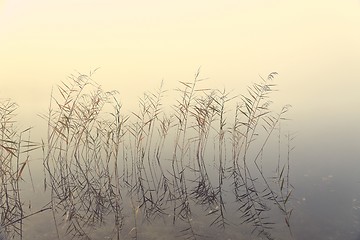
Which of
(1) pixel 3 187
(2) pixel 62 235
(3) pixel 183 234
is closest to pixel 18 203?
(1) pixel 3 187

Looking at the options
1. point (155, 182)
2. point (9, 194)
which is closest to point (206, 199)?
point (155, 182)

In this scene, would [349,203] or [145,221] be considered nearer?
[145,221]

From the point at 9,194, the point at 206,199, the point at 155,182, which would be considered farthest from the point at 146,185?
the point at 9,194

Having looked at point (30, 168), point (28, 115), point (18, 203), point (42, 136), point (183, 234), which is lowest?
point (183, 234)

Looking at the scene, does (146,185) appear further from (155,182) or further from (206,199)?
(206,199)

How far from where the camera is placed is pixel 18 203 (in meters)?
4.26

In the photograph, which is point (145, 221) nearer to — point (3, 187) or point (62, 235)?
point (62, 235)

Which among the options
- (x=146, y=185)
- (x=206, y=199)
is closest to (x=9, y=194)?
(x=146, y=185)

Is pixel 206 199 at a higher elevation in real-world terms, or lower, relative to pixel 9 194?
lower

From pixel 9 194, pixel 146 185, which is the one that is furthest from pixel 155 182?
pixel 9 194

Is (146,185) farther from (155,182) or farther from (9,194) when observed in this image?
(9,194)

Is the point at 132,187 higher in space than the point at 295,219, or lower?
higher

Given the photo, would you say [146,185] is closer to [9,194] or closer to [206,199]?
[206,199]

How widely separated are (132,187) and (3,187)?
1691mm
